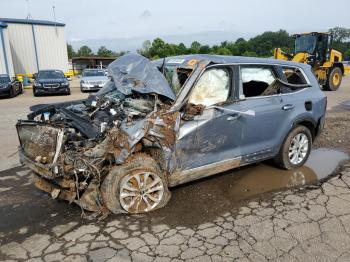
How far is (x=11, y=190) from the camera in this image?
15.9 feet

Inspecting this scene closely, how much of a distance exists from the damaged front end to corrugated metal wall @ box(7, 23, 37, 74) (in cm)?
3554

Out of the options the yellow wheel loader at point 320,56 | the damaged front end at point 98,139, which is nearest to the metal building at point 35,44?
the yellow wheel loader at point 320,56

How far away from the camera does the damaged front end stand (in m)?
3.73

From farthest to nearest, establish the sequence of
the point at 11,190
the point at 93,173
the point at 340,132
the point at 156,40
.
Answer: the point at 156,40
the point at 340,132
the point at 11,190
the point at 93,173

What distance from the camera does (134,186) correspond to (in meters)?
3.96

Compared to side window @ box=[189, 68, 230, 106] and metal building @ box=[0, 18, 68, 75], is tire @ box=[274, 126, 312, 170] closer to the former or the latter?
side window @ box=[189, 68, 230, 106]

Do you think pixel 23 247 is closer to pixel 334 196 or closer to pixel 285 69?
pixel 334 196

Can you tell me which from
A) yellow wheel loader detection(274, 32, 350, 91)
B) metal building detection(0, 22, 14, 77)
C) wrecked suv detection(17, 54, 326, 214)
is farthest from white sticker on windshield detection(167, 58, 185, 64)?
metal building detection(0, 22, 14, 77)

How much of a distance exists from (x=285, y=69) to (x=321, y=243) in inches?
113

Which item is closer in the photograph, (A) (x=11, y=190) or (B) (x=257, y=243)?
(B) (x=257, y=243)

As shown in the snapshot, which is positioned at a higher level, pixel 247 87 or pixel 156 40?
pixel 156 40

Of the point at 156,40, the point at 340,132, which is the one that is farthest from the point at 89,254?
the point at 156,40

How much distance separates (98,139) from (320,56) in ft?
51.9

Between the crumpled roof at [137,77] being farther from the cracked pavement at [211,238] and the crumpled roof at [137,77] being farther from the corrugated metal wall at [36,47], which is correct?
the corrugated metal wall at [36,47]
